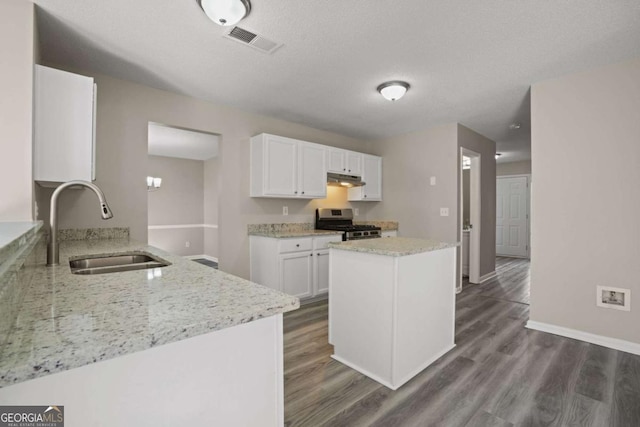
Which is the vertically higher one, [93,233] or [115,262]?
[93,233]

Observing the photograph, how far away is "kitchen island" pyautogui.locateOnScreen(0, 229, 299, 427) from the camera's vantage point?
1.86 ft

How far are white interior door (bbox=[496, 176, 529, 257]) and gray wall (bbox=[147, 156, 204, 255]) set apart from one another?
7380 mm

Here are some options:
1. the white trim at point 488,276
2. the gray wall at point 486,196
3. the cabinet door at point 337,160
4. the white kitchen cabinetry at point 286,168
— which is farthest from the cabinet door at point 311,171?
the white trim at point 488,276

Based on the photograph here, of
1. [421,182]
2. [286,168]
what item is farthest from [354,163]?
[286,168]

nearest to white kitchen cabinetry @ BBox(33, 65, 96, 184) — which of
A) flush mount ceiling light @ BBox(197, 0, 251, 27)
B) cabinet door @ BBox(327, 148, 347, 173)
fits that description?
flush mount ceiling light @ BBox(197, 0, 251, 27)

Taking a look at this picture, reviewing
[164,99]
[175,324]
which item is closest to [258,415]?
[175,324]

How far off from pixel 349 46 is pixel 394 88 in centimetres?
78

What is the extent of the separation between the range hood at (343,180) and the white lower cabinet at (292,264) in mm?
892

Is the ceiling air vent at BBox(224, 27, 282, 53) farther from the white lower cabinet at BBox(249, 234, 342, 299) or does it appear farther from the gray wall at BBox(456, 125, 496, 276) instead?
the gray wall at BBox(456, 125, 496, 276)

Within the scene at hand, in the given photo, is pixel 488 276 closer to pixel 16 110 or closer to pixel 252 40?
pixel 252 40

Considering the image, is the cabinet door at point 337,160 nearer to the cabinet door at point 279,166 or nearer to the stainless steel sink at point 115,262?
the cabinet door at point 279,166

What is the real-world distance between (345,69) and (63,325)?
2.61 meters

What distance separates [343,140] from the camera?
4.93m

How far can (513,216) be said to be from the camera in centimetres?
729
